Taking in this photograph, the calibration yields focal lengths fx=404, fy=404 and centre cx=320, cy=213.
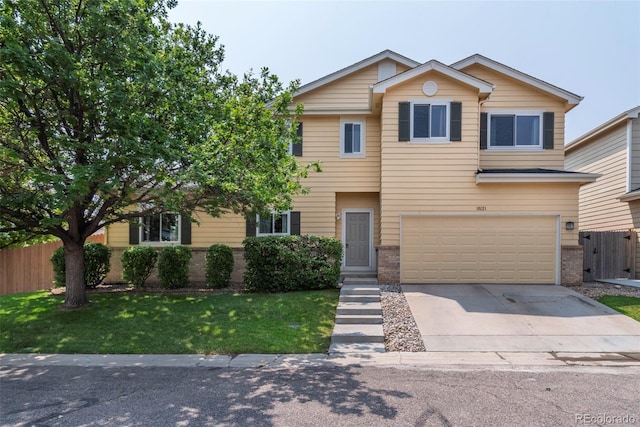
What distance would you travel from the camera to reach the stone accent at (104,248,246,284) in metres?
13.7

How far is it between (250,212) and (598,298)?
30.8 feet

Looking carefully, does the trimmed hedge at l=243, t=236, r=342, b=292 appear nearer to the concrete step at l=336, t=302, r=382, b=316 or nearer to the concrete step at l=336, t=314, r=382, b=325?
the concrete step at l=336, t=302, r=382, b=316

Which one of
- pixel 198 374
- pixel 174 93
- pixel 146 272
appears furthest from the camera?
pixel 146 272

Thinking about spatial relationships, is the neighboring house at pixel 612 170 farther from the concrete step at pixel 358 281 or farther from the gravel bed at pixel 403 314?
the concrete step at pixel 358 281

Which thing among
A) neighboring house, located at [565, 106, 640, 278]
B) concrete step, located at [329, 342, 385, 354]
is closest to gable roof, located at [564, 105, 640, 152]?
neighboring house, located at [565, 106, 640, 278]

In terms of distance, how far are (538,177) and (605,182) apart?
643 centimetres

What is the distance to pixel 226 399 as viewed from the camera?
5.00 meters

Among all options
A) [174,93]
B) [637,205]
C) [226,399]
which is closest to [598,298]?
[637,205]

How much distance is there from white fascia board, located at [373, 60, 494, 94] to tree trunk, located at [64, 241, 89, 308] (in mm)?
9298

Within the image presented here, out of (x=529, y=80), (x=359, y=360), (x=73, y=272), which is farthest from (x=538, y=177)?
(x=73, y=272)

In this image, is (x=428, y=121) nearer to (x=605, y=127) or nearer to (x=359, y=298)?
(x=359, y=298)

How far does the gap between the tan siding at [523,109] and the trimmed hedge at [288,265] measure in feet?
21.6

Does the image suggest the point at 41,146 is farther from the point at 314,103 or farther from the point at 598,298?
the point at 598,298

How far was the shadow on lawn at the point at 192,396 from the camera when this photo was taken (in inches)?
177
